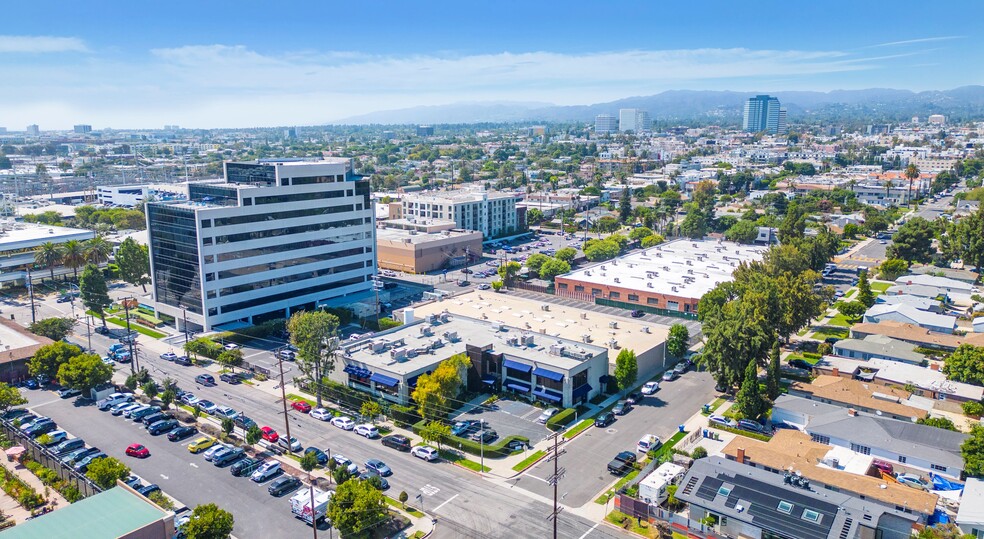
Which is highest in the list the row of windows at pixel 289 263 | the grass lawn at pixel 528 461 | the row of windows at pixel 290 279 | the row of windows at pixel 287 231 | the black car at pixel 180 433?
the row of windows at pixel 287 231

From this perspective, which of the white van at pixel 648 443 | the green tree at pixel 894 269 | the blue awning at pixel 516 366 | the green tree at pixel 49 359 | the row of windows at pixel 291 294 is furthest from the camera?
the green tree at pixel 894 269

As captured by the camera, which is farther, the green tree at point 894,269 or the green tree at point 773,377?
the green tree at point 894,269

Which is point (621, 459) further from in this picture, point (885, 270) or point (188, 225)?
point (885, 270)

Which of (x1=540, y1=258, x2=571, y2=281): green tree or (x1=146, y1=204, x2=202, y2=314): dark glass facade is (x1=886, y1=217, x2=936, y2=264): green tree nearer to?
(x1=540, y1=258, x2=571, y2=281): green tree

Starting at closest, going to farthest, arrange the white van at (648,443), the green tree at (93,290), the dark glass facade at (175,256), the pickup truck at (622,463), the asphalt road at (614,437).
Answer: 1. the asphalt road at (614,437)
2. the pickup truck at (622,463)
3. the white van at (648,443)
4. the dark glass facade at (175,256)
5. the green tree at (93,290)

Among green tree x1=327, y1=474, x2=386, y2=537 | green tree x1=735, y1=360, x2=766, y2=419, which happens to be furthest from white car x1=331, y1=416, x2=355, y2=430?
green tree x1=735, y1=360, x2=766, y2=419

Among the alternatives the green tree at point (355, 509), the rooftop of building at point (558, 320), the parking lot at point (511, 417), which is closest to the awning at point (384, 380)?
the parking lot at point (511, 417)

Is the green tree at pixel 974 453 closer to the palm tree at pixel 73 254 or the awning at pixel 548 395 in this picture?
the awning at pixel 548 395
